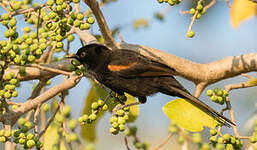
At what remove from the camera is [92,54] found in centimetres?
430

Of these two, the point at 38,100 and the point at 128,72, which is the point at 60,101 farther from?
the point at 128,72

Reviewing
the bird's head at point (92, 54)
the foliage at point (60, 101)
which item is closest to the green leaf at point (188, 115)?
the foliage at point (60, 101)

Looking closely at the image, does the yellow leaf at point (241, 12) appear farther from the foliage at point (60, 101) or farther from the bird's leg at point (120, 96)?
the bird's leg at point (120, 96)

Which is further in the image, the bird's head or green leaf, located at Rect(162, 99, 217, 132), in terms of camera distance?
the bird's head

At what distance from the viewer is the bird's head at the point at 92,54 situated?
416 cm

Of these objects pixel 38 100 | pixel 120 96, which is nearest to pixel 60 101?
pixel 38 100

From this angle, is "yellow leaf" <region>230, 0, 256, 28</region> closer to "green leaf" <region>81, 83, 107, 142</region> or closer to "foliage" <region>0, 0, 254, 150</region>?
"foliage" <region>0, 0, 254, 150</region>

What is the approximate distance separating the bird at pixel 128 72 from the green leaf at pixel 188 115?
955 mm

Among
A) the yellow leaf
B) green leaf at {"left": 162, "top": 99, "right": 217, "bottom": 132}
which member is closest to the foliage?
green leaf at {"left": 162, "top": 99, "right": 217, "bottom": 132}

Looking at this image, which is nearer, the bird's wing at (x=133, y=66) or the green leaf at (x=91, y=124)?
the bird's wing at (x=133, y=66)

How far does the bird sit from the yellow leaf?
3.31ft

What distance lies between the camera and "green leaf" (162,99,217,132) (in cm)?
279

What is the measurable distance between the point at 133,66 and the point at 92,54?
50 cm

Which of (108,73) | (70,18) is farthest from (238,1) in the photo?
(70,18)
